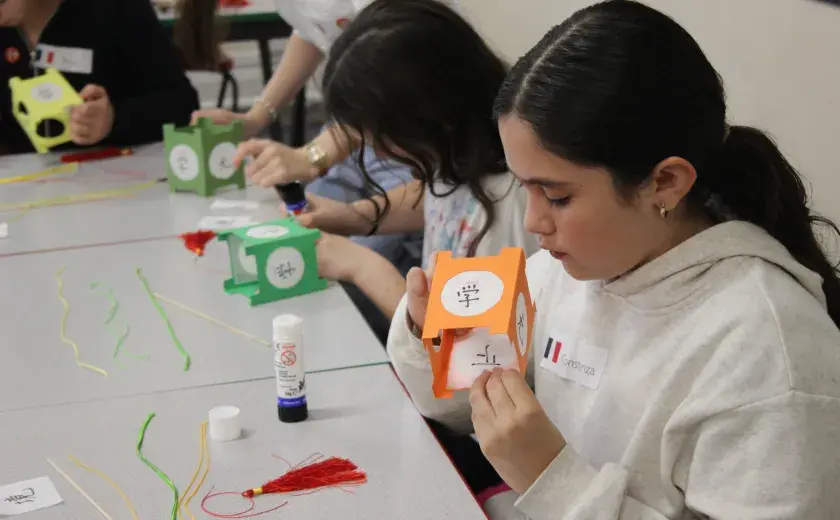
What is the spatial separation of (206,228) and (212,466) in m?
0.94

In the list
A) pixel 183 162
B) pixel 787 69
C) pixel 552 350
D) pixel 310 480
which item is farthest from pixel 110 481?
pixel 787 69

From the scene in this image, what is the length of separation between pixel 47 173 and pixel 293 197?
823mm

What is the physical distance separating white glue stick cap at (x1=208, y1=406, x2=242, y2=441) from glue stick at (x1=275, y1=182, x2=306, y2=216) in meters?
0.83

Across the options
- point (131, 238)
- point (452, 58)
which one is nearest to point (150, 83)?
point (131, 238)

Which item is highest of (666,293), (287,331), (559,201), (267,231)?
(559,201)

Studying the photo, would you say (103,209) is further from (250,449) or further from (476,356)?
(476,356)

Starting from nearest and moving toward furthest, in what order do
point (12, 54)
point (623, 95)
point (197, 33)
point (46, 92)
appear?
1. point (623, 95)
2. point (46, 92)
3. point (12, 54)
4. point (197, 33)

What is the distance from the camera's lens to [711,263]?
1.14m

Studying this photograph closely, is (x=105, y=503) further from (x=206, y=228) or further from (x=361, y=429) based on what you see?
(x=206, y=228)

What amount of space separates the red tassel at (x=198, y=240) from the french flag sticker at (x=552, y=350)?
87cm

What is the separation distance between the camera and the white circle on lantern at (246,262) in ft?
5.65

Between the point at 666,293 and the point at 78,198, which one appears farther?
the point at 78,198

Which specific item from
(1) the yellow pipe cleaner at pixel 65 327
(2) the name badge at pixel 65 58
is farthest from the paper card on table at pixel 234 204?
(2) the name badge at pixel 65 58

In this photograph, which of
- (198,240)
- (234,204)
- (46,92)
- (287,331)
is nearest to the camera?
(287,331)
